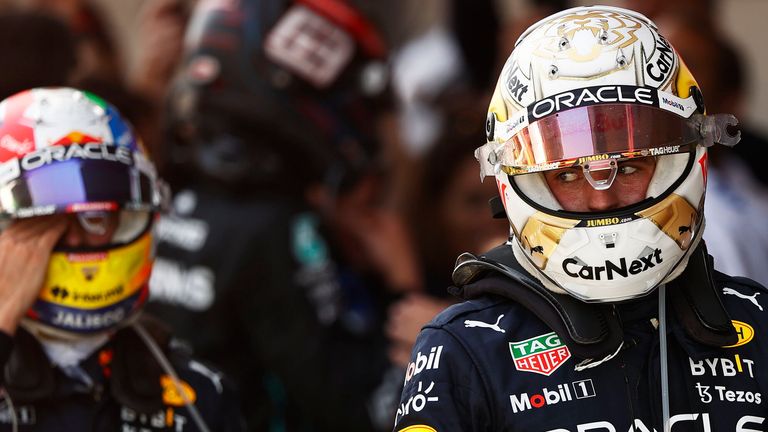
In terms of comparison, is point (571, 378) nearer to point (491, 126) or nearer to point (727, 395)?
point (727, 395)

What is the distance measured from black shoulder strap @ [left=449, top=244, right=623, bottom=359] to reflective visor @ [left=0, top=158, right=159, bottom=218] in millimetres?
1090

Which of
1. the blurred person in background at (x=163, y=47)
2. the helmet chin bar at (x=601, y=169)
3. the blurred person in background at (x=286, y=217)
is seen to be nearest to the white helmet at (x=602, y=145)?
the helmet chin bar at (x=601, y=169)

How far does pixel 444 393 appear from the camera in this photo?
312cm

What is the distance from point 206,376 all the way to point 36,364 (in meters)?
0.52

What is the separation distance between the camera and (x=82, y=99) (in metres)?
4.06

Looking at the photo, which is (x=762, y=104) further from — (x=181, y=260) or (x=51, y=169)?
(x=51, y=169)

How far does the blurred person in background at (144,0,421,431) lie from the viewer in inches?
227

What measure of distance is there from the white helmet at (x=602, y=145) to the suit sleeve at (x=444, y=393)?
0.98ft

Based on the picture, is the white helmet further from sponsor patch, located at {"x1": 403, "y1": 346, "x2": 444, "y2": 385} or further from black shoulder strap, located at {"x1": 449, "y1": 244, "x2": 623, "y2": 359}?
sponsor patch, located at {"x1": 403, "y1": 346, "x2": 444, "y2": 385}

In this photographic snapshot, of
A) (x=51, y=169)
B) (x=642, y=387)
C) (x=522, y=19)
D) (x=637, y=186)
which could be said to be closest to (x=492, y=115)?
(x=637, y=186)

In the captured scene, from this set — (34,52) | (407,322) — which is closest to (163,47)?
(34,52)

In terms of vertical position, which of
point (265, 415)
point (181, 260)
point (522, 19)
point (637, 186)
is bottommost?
point (265, 415)

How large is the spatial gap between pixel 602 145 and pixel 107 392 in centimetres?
164

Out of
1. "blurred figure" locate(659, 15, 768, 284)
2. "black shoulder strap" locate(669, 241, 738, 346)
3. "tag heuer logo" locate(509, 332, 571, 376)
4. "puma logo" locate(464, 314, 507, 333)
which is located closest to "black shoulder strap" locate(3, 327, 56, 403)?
"puma logo" locate(464, 314, 507, 333)
